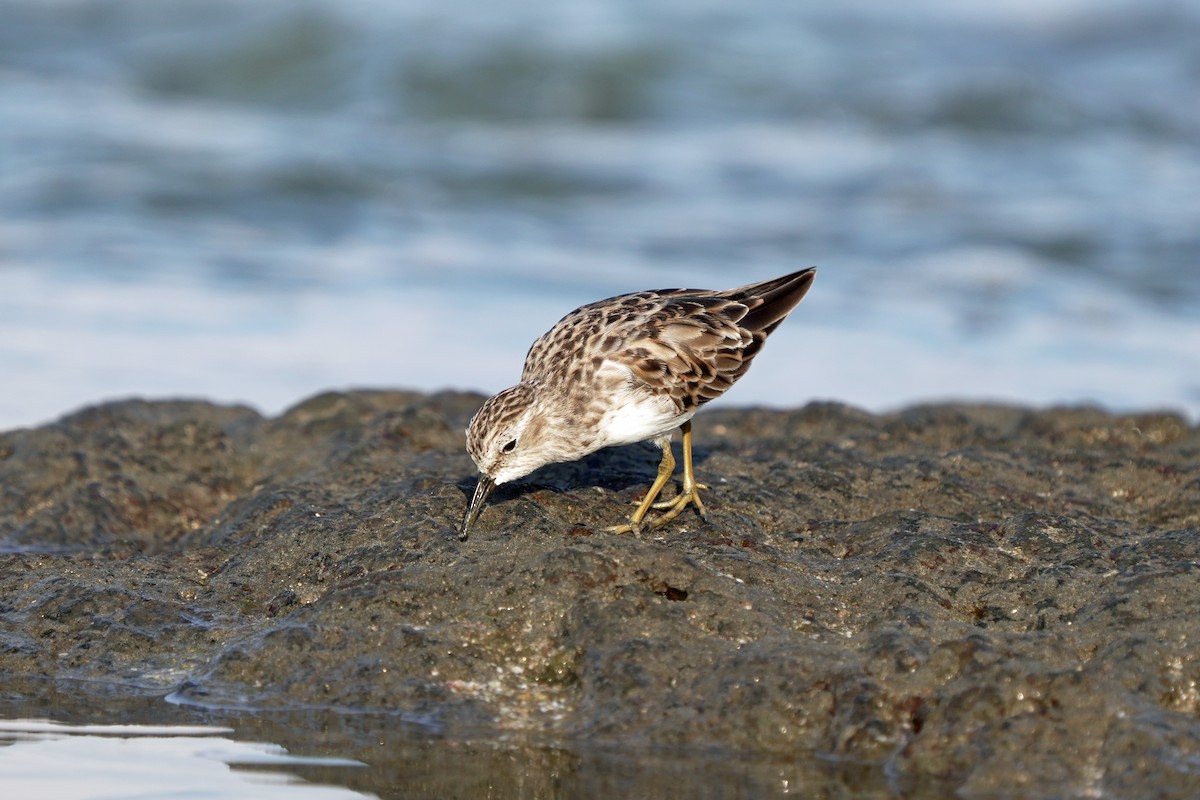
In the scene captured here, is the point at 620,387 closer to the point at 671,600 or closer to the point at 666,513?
the point at 666,513

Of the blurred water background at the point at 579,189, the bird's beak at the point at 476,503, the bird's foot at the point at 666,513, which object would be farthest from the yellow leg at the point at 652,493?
the blurred water background at the point at 579,189

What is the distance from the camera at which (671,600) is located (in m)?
4.64

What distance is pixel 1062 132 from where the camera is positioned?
63.8 feet

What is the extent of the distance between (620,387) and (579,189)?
12.0m

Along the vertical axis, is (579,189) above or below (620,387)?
above

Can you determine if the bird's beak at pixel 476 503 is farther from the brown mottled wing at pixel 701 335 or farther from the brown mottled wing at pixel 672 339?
the brown mottled wing at pixel 701 335

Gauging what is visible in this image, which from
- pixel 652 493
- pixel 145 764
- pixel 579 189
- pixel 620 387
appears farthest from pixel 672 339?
pixel 579 189

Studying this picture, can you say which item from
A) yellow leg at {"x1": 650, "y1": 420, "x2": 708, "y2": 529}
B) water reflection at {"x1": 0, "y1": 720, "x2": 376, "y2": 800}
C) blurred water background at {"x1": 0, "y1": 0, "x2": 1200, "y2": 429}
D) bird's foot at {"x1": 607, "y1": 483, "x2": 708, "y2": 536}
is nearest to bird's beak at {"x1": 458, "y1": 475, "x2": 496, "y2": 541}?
bird's foot at {"x1": 607, "y1": 483, "x2": 708, "y2": 536}

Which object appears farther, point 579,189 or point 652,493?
point 579,189

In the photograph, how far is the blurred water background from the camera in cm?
1098

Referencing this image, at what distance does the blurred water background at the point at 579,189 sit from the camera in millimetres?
10977

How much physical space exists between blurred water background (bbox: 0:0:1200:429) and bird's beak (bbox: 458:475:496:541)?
4575 millimetres

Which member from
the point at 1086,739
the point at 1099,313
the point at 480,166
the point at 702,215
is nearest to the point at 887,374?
the point at 1099,313

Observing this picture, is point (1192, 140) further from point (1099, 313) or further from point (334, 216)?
point (334, 216)
